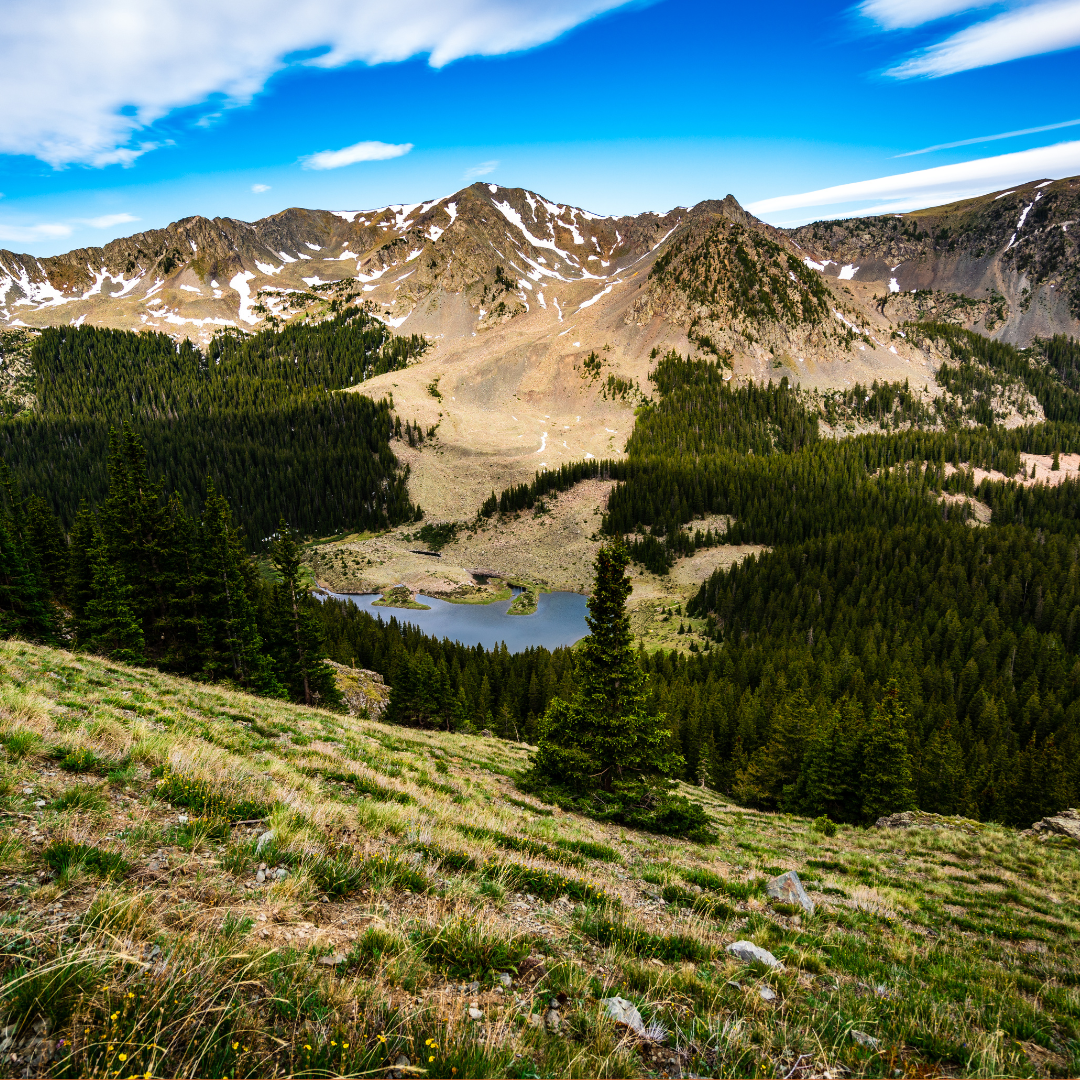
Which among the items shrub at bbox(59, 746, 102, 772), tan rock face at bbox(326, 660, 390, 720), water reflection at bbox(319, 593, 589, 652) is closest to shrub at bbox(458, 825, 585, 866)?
shrub at bbox(59, 746, 102, 772)

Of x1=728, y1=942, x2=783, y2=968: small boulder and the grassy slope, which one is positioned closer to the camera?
the grassy slope

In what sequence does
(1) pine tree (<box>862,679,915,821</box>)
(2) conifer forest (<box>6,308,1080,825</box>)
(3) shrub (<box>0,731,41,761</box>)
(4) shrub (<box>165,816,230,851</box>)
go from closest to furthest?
(4) shrub (<box>165,816,230,851</box>) < (3) shrub (<box>0,731,41,761</box>) < (1) pine tree (<box>862,679,915,821</box>) < (2) conifer forest (<box>6,308,1080,825</box>)

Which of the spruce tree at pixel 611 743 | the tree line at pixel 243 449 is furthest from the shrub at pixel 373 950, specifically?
the tree line at pixel 243 449

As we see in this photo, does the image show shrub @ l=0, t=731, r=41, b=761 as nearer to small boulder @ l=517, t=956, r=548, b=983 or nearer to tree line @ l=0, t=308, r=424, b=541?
small boulder @ l=517, t=956, r=548, b=983

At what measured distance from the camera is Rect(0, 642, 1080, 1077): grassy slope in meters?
3.27

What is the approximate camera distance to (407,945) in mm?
4641

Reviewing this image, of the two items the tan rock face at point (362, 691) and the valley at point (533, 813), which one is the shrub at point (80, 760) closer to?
the valley at point (533, 813)

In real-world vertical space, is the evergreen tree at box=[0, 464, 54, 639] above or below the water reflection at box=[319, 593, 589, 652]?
above

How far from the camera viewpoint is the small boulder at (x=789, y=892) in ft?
31.8

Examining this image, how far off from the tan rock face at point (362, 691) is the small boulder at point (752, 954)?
3694 centimetres

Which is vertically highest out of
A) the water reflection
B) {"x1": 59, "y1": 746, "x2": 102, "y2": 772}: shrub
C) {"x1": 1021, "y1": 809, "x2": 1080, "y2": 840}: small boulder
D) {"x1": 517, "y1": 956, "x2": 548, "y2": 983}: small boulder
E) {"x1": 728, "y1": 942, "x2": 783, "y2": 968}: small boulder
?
{"x1": 59, "y1": 746, "x2": 102, "y2": 772}: shrub

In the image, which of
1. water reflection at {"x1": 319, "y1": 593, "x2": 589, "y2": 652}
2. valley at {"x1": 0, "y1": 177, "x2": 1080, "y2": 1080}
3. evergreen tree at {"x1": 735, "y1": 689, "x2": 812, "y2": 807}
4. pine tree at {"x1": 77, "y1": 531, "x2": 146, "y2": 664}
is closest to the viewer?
valley at {"x1": 0, "y1": 177, "x2": 1080, "y2": 1080}

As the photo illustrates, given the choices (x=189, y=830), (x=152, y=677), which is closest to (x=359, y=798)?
(x=189, y=830)

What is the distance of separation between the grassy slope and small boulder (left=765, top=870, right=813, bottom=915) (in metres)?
0.44
